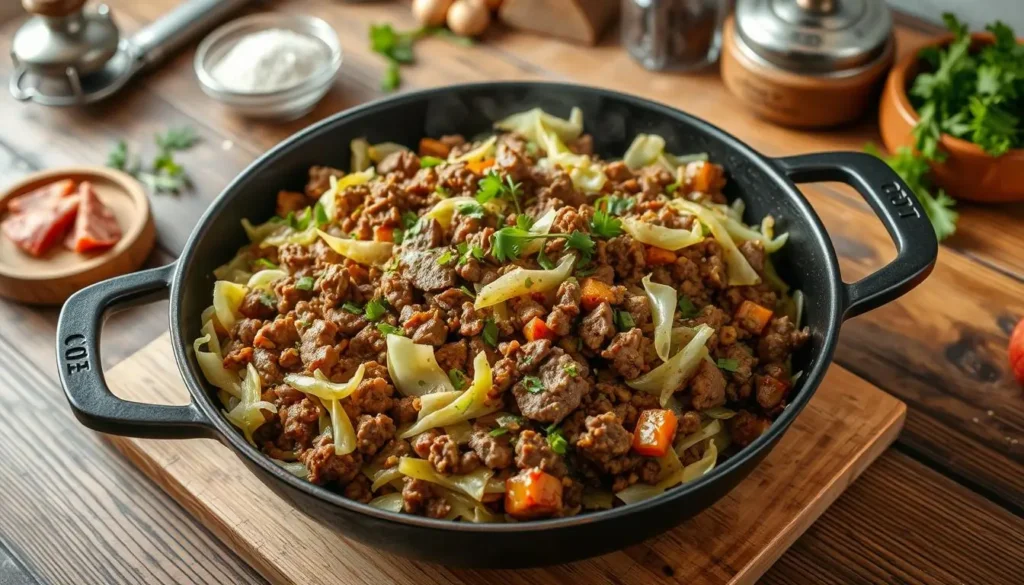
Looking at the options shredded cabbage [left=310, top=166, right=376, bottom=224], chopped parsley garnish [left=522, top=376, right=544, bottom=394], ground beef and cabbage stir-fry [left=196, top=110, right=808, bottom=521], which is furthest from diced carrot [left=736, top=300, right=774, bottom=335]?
shredded cabbage [left=310, top=166, right=376, bottom=224]

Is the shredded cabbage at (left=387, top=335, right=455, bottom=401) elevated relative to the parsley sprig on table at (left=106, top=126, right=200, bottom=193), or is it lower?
elevated

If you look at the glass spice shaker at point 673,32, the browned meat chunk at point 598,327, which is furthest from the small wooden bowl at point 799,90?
the browned meat chunk at point 598,327

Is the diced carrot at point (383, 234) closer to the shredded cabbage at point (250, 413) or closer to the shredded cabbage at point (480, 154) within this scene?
the shredded cabbage at point (480, 154)

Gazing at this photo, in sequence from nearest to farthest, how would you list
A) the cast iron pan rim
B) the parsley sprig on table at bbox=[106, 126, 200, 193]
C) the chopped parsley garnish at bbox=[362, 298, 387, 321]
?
the cast iron pan rim → the chopped parsley garnish at bbox=[362, 298, 387, 321] → the parsley sprig on table at bbox=[106, 126, 200, 193]

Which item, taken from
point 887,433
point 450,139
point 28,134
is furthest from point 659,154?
point 28,134

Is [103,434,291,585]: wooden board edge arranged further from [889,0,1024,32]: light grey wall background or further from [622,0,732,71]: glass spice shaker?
[889,0,1024,32]: light grey wall background

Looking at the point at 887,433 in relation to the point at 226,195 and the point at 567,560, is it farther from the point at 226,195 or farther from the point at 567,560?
the point at 226,195

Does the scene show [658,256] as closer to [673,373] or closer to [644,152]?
[673,373]

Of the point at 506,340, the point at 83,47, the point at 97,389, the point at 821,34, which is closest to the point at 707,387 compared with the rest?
the point at 506,340
